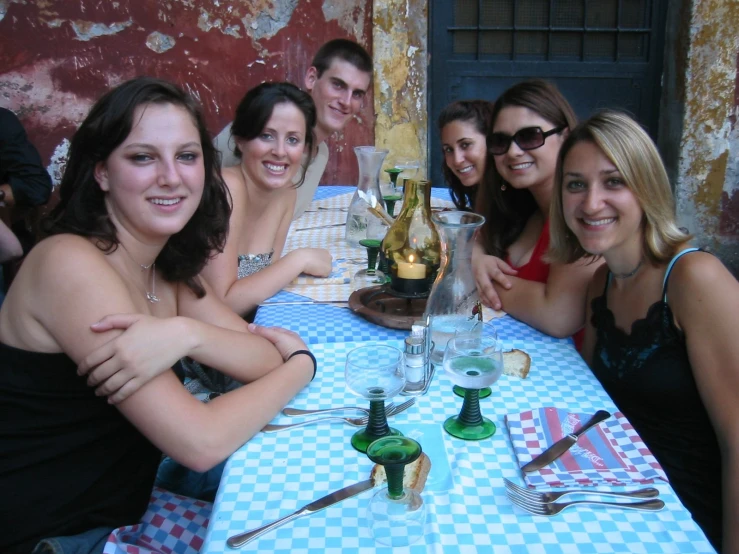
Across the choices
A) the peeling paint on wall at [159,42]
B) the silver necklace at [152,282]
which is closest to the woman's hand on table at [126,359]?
the silver necklace at [152,282]

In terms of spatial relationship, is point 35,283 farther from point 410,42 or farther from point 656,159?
point 410,42

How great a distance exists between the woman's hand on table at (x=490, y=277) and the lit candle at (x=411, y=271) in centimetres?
17

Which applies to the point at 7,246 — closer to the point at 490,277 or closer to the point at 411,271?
the point at 411,271

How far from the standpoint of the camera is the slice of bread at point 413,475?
1.16 meters

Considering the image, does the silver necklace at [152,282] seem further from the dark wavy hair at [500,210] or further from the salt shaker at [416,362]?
the dark wavy hair at [500,210]

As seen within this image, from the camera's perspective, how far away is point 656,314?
1.61 metres

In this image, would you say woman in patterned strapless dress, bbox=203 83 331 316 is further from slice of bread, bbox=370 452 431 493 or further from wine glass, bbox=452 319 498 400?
slice of bread, bbox=370 452 431 493

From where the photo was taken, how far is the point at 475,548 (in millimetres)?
1014

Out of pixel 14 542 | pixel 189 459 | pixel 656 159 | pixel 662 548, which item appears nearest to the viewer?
pixel 662 548

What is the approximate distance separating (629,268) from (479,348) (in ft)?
1.99

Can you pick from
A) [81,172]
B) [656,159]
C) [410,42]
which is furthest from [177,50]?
[656,159]

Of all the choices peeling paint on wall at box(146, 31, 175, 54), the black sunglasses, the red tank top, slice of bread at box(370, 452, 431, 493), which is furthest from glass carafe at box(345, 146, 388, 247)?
peeling paint on wall at box(146, 31, 175, 54)

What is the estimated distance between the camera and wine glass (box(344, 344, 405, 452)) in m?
1.29

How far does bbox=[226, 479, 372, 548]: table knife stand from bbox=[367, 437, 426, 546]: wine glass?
0.06 meters
